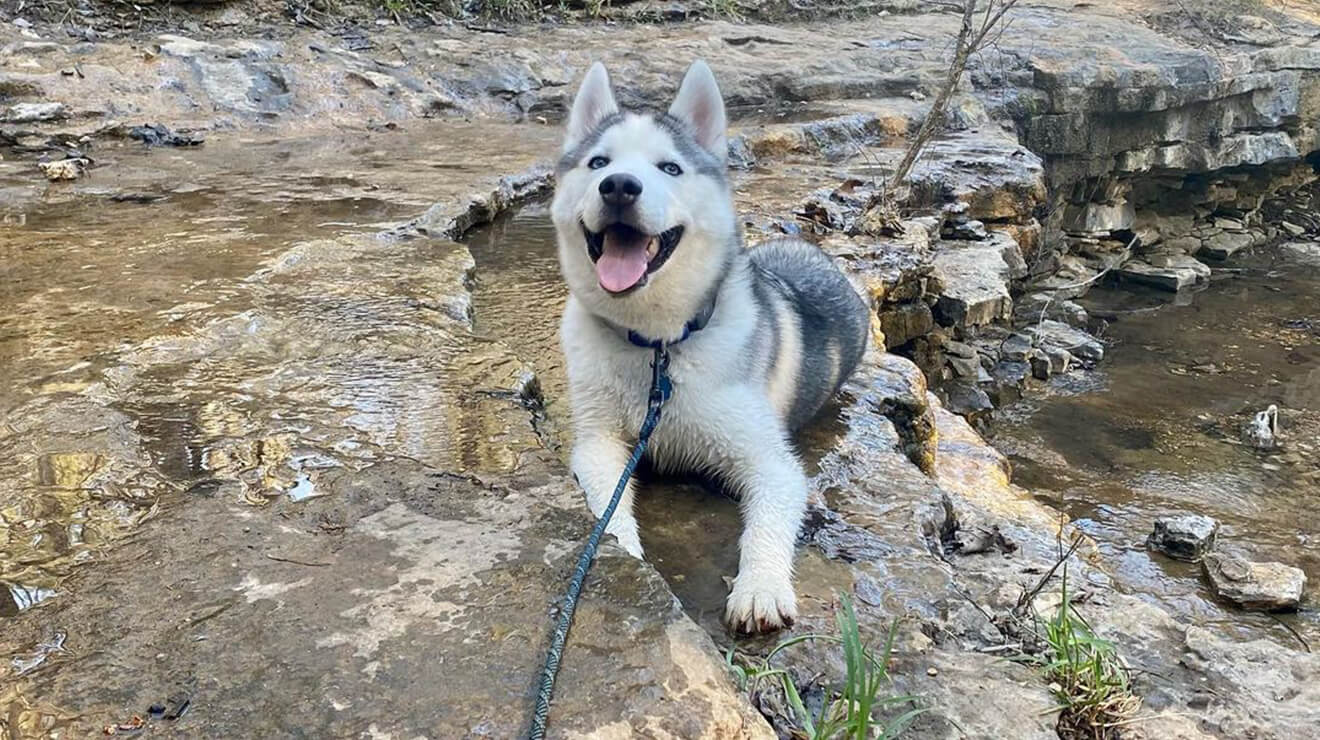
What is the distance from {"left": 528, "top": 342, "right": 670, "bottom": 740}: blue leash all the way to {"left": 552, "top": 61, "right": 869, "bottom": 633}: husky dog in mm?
42

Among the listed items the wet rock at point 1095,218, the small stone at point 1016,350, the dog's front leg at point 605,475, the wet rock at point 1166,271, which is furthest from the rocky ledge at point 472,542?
the wet rock at point 1095,218

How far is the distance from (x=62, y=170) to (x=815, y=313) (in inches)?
209

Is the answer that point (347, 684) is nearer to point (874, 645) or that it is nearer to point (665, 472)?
point (874, 645)

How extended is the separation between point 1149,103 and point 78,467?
1304 cm

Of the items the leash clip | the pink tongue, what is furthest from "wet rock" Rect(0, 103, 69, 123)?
the leash clip

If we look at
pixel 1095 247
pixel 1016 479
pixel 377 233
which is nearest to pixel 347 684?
pixel 377 233

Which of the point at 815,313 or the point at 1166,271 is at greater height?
the point at 815,313

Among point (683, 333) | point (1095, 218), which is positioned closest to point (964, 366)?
point (683, 333)

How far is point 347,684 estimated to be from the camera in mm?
1702

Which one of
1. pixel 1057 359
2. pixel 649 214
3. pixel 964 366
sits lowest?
pixel 1057 359

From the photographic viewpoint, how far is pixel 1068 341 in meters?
9.16

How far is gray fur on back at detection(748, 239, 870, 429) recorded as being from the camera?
11.1ft

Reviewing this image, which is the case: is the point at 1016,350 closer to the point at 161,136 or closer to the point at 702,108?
the point at 702,108

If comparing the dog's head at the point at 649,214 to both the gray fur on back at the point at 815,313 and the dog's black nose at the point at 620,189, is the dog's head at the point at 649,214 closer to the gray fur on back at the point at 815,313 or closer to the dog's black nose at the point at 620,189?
the dog's black nose at the point at 620,189
